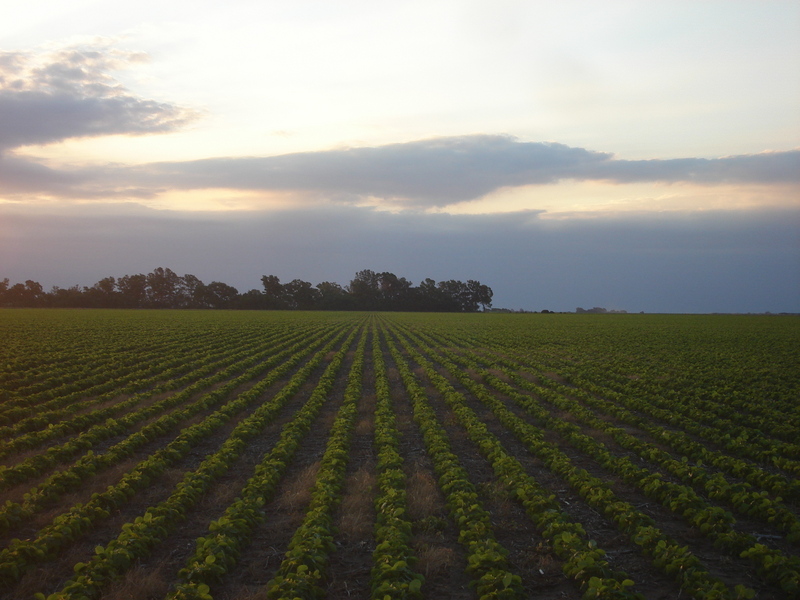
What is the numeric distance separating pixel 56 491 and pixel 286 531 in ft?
13.2

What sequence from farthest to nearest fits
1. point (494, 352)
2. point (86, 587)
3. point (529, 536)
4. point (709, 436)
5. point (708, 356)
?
point (494, 352), point (708, 356), point (709, 436), point (529, 536), point (86, 587)

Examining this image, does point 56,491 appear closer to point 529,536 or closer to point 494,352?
point 529,536

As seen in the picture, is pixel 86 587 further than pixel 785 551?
No

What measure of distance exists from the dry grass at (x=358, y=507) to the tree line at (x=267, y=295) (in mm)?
138904

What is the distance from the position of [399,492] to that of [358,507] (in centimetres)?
69

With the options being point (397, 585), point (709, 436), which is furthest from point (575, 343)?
point (397, 585)

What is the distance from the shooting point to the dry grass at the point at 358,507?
727cm

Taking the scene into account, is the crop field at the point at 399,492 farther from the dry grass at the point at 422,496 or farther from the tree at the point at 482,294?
the tree at the point at 482,294

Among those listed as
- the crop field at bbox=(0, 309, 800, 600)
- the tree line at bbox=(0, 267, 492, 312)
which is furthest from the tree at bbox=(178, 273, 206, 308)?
the crop field at bbox=(0, 309, 800, 600)

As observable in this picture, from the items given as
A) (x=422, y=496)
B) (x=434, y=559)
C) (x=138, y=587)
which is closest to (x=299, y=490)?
(x=422, y=496)

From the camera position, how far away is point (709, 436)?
11.7 m

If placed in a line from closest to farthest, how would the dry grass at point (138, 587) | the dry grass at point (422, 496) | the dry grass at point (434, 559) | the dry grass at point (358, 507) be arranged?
the dry grass at point (138, 587) → the dry grass at point (434, 559) → the dry grass at point (358, 507) → the dry grass at point (422, 496)

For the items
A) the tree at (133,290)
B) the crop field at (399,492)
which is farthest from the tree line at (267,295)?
the crop field at (399,492)

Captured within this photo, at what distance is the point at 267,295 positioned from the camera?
146375 millimetres
